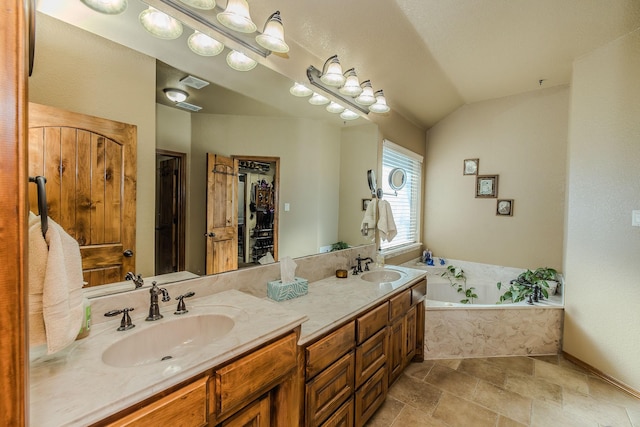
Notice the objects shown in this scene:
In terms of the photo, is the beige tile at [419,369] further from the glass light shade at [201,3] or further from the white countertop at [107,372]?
the glass light shade at [201,3]

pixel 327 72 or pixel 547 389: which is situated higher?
pixel 327 72

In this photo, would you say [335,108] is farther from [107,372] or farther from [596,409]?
[596,409]

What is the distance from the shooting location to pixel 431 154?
149 inches

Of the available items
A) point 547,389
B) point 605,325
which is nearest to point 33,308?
point 547,389

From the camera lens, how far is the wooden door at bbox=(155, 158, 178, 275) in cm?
131

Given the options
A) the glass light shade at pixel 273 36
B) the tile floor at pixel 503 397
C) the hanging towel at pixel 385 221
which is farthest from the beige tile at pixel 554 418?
the glass light shade at pixel 273 36

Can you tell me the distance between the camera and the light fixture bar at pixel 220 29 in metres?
1.27

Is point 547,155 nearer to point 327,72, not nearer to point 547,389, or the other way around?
point 547,389

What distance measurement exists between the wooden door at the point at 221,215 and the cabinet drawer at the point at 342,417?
907mm

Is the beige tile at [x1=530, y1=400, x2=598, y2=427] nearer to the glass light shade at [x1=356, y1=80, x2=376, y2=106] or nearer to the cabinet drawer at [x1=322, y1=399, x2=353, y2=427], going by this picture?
the cabinet drawer at [x1=322, y1=399, x2=353, y2=427]

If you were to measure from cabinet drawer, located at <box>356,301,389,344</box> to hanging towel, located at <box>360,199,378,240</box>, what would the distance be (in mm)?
890

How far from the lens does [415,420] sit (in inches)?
69.5

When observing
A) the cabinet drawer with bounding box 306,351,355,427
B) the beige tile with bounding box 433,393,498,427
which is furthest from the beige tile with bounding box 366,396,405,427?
the cabinet drawer with bounding box 306,351,355,427

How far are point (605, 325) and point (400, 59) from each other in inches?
106
